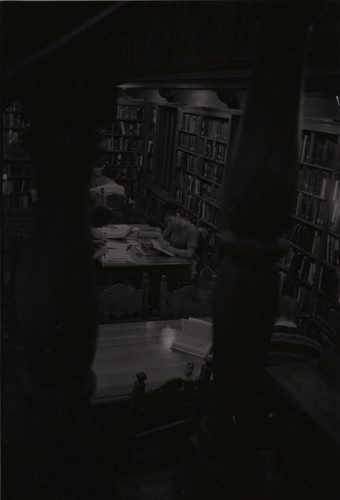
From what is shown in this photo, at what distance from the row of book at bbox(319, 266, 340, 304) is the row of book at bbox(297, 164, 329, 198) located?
725mm

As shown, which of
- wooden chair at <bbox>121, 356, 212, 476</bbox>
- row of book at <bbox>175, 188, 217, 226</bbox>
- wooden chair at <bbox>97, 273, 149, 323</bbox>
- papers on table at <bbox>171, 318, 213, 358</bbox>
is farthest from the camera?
row of book at <bbox>175, 188, 217, 226</bbox>

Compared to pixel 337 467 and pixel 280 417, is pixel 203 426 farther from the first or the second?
pixel 280 417

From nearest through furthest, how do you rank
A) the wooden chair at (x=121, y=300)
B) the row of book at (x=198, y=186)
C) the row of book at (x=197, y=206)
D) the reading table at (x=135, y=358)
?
the reading table at (x=135, y=358) → the wooden chair at (x=121, y=300) → the row of book at (x=198, y=186) → the row of book at (x=197, y=206)

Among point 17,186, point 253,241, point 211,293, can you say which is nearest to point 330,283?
Answer: point 211,293

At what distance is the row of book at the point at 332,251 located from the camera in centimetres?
430

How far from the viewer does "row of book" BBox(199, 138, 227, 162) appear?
6273 mm

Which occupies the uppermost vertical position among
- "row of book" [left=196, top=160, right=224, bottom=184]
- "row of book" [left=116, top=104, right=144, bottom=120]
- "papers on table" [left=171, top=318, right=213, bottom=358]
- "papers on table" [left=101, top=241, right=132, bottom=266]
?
"row of book" [left=116, top=104, right=144, bottom=120]

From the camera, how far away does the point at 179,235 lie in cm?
497

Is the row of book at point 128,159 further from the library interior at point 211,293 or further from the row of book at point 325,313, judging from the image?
the library interior at point 211,293

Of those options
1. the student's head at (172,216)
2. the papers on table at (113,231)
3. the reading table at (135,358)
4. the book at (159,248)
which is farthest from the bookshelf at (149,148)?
the reading table at (135,358)

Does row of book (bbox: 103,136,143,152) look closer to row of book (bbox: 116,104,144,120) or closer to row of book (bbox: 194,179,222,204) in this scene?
row of book (bbox: 116,104,144,120)

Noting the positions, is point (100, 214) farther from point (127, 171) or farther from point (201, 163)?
point (127, 171)

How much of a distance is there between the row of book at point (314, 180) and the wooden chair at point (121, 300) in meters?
2.04

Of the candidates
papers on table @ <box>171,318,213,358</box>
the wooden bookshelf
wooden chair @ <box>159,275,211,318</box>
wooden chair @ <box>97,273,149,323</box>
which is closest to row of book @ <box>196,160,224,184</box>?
the wooden bookshelf
